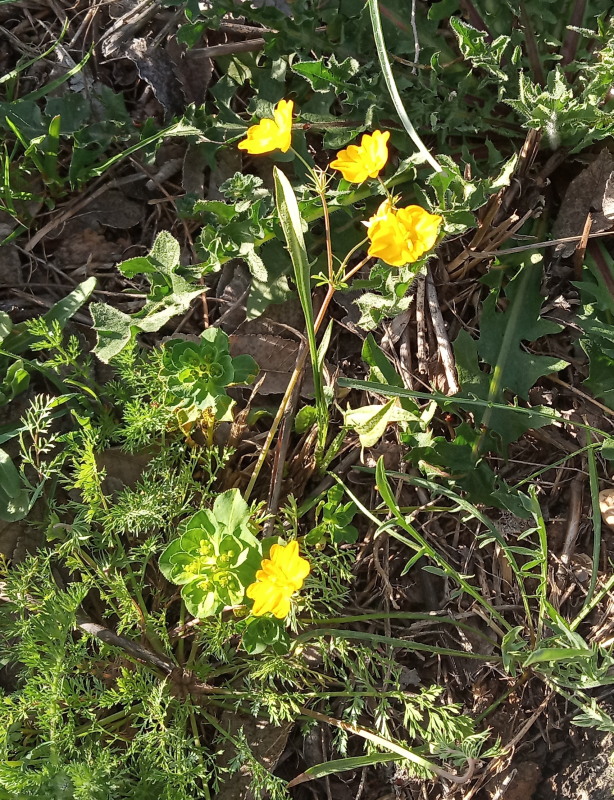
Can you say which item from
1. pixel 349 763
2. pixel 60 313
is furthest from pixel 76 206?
pixel 349 763

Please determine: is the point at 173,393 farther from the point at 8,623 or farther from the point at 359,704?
the point at 359,704

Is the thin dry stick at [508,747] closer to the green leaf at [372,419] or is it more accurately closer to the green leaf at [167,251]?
the green leaf at [372,419]

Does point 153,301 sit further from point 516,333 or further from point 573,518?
point 573,518

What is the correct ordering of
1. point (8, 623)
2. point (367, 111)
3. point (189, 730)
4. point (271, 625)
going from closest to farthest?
point (271, 625)
point (8, 623)
point (189, 730)
point (367, 111)

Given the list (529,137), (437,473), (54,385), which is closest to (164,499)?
(54,385)

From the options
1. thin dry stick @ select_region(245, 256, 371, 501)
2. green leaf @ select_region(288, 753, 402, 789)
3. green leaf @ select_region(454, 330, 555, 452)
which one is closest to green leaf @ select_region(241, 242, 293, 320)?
thin dry stick @ select_region(245, 256, 371, 501)
